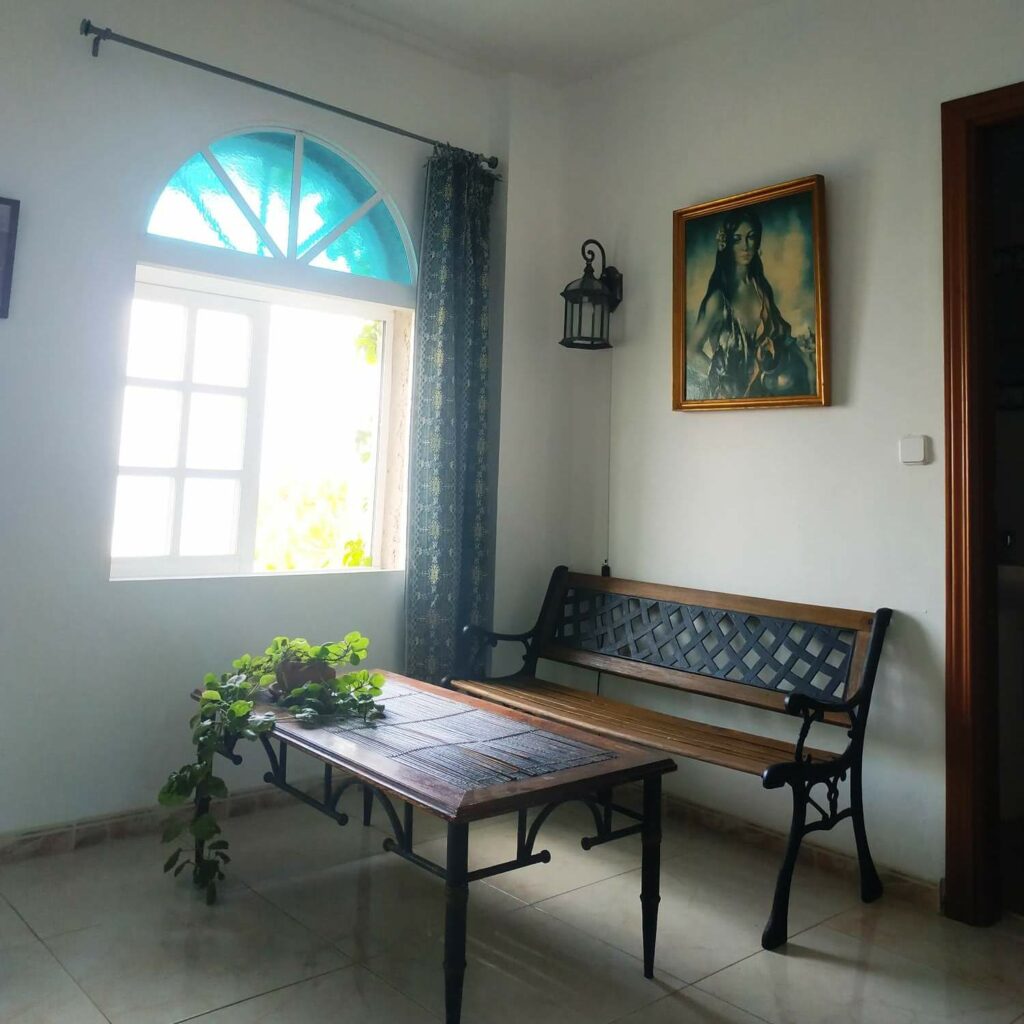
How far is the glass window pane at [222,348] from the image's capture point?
3188 millimetres

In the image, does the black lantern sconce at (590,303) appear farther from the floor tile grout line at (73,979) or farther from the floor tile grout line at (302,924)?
the floor tile grout line at (73,979)

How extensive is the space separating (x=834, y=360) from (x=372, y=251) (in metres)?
1.81

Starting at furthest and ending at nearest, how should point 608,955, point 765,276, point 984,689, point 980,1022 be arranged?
point 765,276 → point 984,689 → point 608,955 → point 980,1022

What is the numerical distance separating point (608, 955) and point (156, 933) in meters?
1.16

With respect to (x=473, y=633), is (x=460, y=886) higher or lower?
lower

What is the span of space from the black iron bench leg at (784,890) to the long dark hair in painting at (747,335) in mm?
1330

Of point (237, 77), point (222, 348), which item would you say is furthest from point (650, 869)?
point (237, 77)

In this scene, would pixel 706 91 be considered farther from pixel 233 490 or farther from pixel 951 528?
pixel 233 490

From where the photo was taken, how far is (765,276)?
3.03 metres

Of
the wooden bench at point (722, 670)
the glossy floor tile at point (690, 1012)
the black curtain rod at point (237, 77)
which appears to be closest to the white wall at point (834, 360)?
the wooden bench at point (722, 670)

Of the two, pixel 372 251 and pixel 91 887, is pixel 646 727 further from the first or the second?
pixel 372 251

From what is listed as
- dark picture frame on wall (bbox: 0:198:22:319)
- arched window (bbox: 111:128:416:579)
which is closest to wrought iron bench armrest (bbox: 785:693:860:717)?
arched window (bbox: 111:128:416:579)

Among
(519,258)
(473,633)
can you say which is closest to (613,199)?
(519,258)

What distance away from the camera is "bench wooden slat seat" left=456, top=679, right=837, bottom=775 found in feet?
8.19
